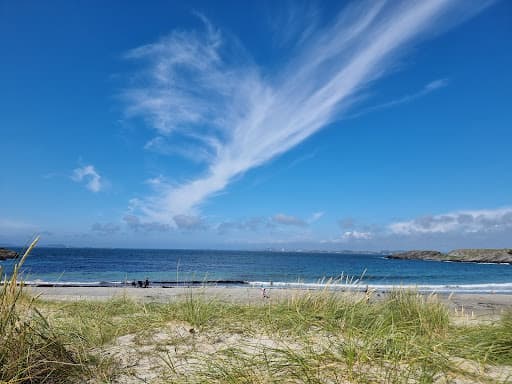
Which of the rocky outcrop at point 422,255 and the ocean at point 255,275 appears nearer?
the ocean at point 255,275

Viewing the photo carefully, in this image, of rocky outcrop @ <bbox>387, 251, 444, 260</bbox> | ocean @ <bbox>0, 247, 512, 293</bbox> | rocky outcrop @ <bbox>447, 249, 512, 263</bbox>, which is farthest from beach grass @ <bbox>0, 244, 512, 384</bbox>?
rocky outcrop @ <bbox>387, 251, 444, 260</bbox>

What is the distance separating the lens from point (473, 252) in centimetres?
11638

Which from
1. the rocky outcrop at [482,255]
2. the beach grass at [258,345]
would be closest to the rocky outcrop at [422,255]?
the rocky outcrop at [482,255]

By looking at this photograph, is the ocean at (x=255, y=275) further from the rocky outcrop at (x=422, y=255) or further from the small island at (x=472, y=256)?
the rocky outcrop at (x=422, y=255)

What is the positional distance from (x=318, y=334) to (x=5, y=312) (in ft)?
11.9

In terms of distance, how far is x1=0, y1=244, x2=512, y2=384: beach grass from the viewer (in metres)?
3.24

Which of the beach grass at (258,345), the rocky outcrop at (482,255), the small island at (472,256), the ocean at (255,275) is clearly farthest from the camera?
the small island at (472,256)

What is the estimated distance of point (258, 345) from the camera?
4.45m

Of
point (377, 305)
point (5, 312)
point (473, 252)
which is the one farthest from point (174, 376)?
point (473, 252)

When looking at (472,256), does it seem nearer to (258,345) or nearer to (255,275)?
(255,275)

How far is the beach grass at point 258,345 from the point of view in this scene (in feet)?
10.6

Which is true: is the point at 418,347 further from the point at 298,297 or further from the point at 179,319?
the point at 179,319

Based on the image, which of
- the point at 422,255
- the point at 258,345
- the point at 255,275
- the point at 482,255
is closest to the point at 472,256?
the point at 482,255

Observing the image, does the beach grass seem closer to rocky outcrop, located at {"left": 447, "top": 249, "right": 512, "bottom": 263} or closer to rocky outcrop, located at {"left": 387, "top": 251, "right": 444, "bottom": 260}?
rocky outcrop, located at {"left": 447, "top": 249, "right": 512, "bottom": 263}
